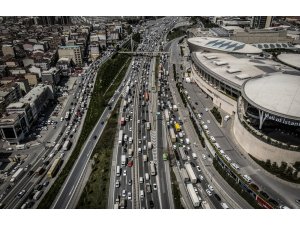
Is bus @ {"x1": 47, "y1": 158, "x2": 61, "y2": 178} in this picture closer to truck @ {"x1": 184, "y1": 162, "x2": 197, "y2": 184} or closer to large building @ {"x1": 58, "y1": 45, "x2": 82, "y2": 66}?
truck @ {"x1": 184, "y1": 162, "x2": 197, "y2": 184}

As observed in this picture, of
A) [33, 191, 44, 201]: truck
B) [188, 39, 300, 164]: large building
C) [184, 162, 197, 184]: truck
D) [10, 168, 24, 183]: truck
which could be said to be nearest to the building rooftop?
Answer: [188, 39, 300, 164]: large building

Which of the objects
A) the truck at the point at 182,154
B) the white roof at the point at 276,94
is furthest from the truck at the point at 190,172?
the white roof at the point at 276,94

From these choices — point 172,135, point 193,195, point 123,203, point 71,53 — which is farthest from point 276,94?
point 71,53

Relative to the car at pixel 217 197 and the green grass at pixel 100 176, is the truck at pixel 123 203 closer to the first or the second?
the green grass at pixel 100 176

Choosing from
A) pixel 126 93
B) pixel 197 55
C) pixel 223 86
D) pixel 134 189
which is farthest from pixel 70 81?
pixel 134 189
